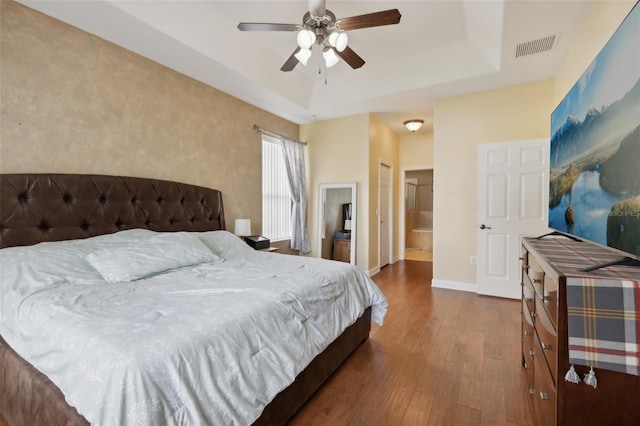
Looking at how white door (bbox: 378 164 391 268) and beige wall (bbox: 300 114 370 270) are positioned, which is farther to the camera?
white door (bbox: 378 164 391 268)

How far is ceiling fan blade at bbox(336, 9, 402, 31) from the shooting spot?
192 cm

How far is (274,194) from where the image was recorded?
174 inches

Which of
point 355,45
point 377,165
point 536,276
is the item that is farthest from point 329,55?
point 377,165

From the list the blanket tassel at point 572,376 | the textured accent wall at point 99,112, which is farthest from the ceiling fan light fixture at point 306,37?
the blanket tassel at point 572,376

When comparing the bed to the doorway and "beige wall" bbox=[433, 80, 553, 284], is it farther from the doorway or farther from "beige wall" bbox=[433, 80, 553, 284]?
the doorway

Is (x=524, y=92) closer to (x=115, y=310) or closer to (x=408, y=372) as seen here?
(x=408, y=372)

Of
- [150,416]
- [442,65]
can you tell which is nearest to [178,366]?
[150,416]

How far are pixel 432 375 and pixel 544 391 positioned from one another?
891mm

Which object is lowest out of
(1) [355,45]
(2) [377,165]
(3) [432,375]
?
(3) [432,375]

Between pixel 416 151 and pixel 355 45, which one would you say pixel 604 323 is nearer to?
pixel 355 45

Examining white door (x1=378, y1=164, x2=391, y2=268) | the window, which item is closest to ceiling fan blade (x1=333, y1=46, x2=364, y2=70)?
the window

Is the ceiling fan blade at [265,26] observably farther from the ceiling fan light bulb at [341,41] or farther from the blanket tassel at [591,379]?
the blanket tassel at [591,379]

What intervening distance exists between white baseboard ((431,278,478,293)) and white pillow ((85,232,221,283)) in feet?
10.1

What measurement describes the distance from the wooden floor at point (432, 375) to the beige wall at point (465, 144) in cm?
89
